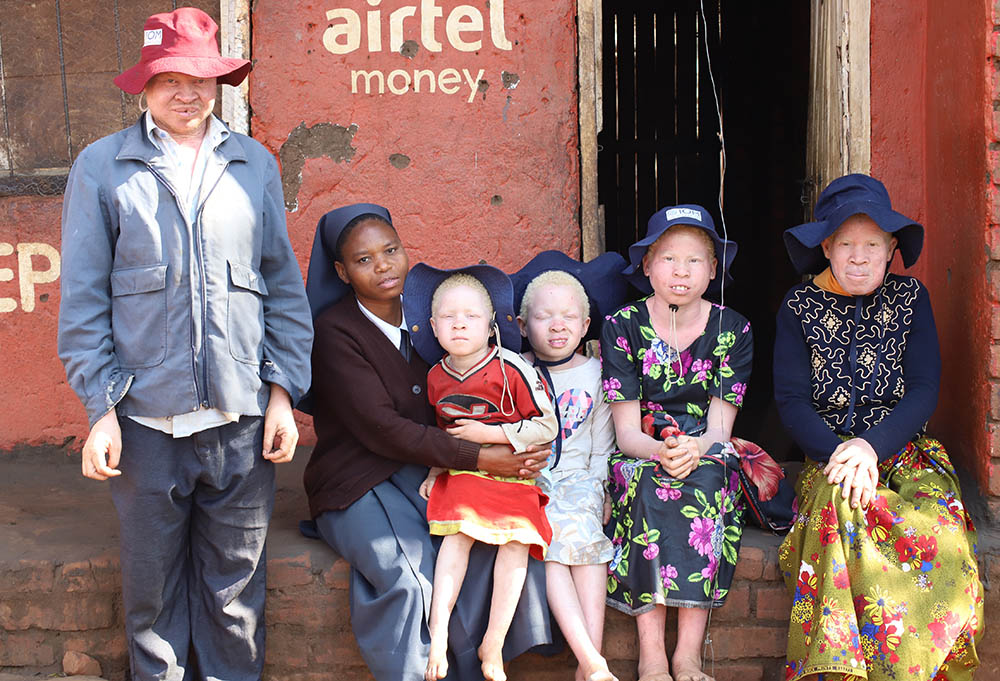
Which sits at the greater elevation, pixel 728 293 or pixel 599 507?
pixel 728 293

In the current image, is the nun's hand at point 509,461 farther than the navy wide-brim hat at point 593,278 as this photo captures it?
Answer: No

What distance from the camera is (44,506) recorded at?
3963 millimetres

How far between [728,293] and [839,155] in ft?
11.7

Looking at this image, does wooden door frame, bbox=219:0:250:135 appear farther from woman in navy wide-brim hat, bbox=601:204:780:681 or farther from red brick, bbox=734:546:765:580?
A: red brick, bbox=734:546:765:580

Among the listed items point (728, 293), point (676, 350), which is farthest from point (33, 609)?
point (728, 293)

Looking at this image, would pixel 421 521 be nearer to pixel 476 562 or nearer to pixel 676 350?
pixel 476 562

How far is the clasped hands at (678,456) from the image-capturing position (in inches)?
128

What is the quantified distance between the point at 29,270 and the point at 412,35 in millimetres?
1898

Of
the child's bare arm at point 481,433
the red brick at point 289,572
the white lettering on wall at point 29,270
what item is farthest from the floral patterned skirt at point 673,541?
the white lettering on wall at point 29,270

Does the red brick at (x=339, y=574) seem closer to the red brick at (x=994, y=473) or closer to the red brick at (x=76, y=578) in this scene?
the red brick at (x=76, y=578)

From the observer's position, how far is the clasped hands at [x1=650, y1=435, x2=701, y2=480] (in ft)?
10.7

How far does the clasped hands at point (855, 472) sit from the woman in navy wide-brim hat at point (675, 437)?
35 cm

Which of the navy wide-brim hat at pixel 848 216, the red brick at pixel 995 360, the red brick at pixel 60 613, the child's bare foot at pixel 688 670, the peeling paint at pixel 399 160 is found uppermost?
the peeling paint at pixel 399 160

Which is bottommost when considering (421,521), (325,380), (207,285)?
(421,521)
